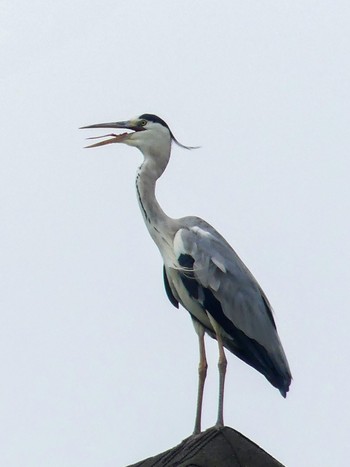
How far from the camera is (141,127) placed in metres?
9.45

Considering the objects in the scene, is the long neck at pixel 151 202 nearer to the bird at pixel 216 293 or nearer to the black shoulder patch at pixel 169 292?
the bird at pixel 216 293

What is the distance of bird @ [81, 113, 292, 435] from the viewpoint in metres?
8.76

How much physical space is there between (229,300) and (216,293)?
0.10 meters

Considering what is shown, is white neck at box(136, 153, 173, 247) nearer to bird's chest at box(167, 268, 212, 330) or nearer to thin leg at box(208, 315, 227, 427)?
bird's chest at box(167, 268, 212, 330)

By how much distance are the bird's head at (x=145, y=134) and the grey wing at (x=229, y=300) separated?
2.56ft

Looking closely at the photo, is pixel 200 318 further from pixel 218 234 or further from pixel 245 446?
pixel 245 446

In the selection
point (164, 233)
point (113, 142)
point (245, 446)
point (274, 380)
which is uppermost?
point (113, 142)

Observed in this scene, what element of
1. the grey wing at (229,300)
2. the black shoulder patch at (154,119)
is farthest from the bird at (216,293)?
the black shoulder patch at (154,119)

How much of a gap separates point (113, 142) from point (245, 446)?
11.7 feet

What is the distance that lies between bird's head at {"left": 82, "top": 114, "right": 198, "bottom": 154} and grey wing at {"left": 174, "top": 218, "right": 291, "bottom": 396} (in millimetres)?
781

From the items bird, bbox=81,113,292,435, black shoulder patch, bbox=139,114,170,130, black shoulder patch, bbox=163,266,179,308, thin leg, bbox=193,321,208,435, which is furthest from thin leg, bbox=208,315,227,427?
black shoulder patch, bbox=139,114,170,130

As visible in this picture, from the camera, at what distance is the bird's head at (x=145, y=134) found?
9.31m

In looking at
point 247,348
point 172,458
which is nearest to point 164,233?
point 247,348

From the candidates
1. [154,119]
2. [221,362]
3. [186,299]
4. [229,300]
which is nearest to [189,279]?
[186,299]
